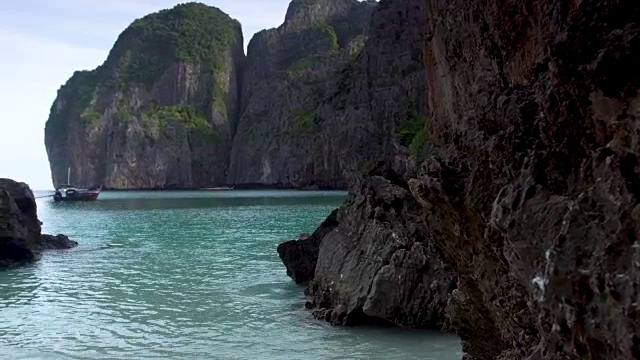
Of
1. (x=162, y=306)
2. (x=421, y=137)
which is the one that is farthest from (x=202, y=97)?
(x=162, y=306)

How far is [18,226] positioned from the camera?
30453 millimetres

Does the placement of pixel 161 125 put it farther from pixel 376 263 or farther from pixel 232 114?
pixel 376 263

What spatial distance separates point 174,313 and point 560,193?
14727mm

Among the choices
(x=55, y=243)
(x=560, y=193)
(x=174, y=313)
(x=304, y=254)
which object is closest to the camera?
(x=560, y=193)

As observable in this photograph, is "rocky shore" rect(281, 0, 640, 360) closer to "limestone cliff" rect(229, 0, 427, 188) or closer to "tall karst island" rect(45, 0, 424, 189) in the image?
"limestone cliff" rect(229, 0, 427, 188)

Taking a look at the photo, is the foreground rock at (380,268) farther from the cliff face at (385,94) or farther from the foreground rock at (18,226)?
the cliff face at (385,94)

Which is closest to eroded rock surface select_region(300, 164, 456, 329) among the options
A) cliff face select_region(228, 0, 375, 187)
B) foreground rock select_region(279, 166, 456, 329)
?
foreground rock select_region(279, 166, 456, 329)

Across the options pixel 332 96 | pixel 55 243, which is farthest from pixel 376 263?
pixel 332 96

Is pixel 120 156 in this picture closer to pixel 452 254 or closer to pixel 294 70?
pixel 294 70

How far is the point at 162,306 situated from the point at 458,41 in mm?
11211

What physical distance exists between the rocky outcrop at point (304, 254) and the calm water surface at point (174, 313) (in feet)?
2.10

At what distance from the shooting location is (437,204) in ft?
25.5

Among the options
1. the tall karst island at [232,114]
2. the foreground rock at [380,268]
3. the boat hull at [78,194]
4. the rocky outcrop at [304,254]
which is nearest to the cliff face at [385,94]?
the tall karst island at [232,114]

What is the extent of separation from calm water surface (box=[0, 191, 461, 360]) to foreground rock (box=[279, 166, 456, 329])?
52 cm
